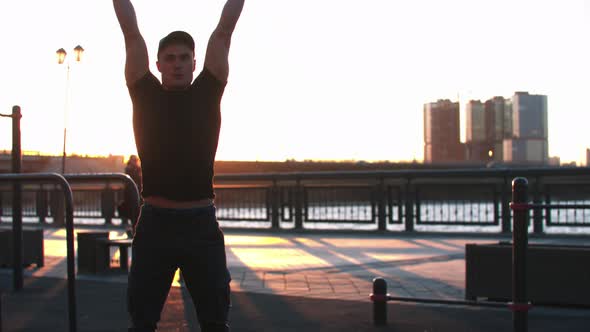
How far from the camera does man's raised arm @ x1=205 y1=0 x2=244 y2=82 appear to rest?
10.8 feet

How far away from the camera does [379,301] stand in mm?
5746

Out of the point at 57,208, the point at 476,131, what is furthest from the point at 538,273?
the point at 476,131

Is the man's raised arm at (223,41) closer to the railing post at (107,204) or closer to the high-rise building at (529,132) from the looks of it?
the railing post at (107,204)

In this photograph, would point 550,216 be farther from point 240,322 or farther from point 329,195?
point 240,322

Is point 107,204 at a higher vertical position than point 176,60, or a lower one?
lower

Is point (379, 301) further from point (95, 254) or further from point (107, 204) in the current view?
point (107, 204)

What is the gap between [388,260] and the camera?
1008 cm

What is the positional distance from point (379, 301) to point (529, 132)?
10891 centimetres

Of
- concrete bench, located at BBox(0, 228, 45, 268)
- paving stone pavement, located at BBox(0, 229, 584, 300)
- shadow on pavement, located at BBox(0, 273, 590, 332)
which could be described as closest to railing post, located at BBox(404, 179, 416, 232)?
paving stone pavement, located at BBox(0, 229, 584, 300)

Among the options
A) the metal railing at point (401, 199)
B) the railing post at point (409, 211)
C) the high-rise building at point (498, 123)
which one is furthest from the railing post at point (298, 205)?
the high-rise building at point (498, 123)

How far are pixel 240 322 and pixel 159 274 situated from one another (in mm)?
2820

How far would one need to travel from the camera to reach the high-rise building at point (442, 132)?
129 metres

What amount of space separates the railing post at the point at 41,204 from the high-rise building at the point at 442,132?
111 metres

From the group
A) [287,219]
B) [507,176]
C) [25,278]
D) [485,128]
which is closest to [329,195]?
[287,219]
